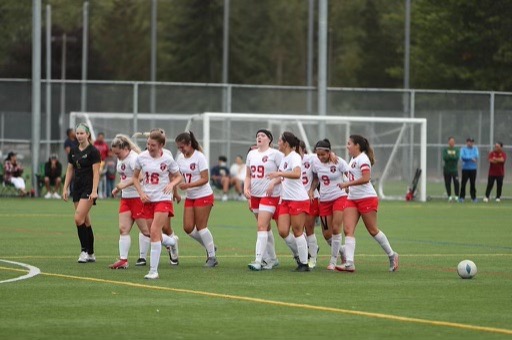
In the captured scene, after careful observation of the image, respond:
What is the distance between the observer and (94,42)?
337 feet

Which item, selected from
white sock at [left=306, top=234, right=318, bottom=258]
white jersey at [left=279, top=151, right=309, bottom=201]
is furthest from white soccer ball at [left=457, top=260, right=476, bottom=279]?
white sock at [left=306, top=234, right=318, bottom=258]

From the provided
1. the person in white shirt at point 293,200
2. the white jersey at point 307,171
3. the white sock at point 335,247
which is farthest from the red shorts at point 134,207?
the white sock at point 335,247

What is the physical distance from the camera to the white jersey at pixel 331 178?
18641 mm

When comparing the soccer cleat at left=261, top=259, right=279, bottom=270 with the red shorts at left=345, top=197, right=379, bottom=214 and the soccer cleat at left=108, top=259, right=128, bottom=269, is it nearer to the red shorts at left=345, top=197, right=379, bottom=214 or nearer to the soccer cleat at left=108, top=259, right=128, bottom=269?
the red shorts at left=345, top=197, right=379, bottom=214

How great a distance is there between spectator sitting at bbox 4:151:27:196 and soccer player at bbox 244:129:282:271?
2301 centimetres

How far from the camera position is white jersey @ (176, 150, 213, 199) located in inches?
739

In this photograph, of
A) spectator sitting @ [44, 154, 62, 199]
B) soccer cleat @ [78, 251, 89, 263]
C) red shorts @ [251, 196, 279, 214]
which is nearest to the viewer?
red shorts @ [251, 196, 279, 214]

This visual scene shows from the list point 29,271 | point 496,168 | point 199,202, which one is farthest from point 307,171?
point 496,168

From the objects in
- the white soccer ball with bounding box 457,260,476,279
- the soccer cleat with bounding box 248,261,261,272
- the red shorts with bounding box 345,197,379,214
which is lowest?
the soccer cleat with bounding box 248,261,261,272

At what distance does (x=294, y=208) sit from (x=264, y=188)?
0.76 metres

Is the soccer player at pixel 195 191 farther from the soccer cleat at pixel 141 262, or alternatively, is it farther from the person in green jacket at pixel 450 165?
the person in green jacket at pixel 450 165

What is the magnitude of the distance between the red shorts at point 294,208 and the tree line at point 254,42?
2293 inches

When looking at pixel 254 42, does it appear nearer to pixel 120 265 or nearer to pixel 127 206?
pixel 127 206

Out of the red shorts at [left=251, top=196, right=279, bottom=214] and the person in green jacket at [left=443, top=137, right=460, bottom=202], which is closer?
the red shorts at [left=251, top=196, right=279, bottom=214]
